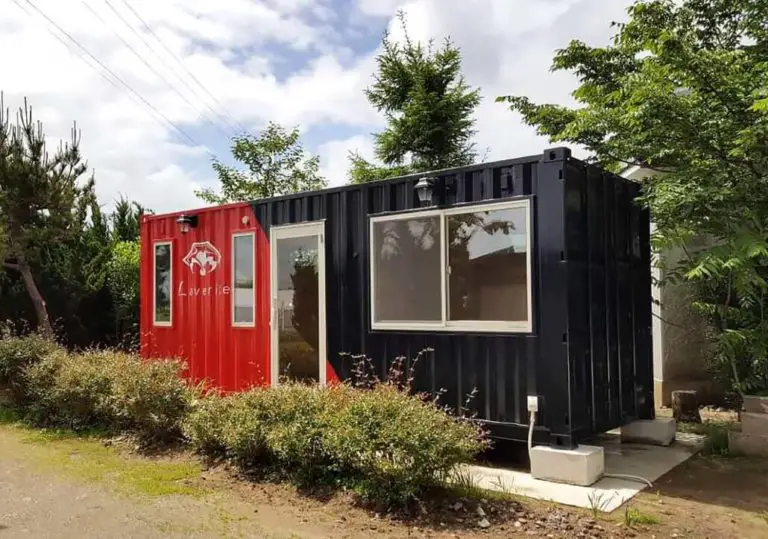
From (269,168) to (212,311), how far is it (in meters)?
10.8

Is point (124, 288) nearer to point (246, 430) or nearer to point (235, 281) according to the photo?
point (235, 281)

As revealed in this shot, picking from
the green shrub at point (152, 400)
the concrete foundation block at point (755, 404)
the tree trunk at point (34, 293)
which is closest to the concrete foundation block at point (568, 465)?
the concrete foundation block at point (755, 404)

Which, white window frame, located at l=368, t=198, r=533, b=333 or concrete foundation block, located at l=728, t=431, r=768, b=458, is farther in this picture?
concrete foundation block, located at l=728, t=431, r=768, b=458

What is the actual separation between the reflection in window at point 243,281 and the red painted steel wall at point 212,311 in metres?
0.08

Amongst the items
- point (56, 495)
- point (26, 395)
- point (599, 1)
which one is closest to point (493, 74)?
point (599, 1)

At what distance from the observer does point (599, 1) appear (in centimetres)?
862

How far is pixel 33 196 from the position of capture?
1180 cm

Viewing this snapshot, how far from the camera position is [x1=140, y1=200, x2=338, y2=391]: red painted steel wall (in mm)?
7207

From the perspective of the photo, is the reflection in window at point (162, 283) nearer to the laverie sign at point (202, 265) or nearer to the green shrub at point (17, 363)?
the laverie sign at point (202, 265)

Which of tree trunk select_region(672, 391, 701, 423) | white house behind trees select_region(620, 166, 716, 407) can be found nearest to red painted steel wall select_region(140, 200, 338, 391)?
tree trunk select_region(672, 391, 701, 423)

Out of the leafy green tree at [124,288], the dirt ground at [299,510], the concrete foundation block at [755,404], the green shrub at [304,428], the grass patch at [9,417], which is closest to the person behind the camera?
the dirt ground at [299,510]

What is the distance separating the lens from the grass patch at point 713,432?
5.79m

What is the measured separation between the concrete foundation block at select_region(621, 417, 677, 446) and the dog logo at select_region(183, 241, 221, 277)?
496 centimetres

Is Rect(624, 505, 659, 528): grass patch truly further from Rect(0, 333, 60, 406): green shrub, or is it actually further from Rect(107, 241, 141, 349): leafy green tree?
Rect(107, 241, 141, 349): leafy green tree
